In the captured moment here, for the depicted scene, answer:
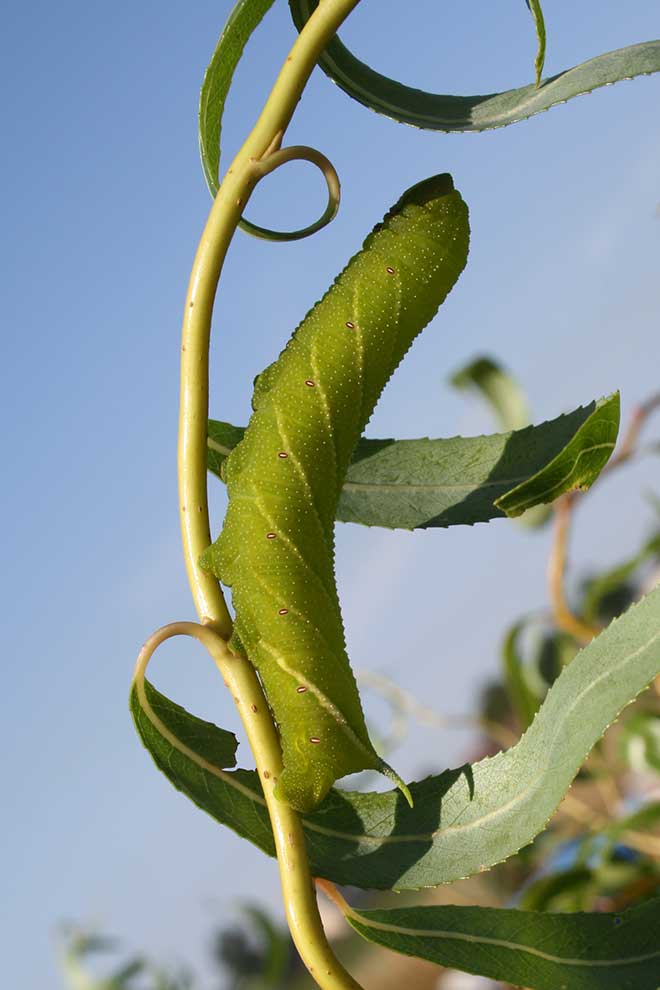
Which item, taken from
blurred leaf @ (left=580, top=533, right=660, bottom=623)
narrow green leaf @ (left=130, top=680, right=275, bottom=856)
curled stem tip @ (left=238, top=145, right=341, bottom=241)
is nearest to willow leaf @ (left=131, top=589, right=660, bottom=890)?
narrow green leaf @ (left=130, top=680, right=275, bottom=856)

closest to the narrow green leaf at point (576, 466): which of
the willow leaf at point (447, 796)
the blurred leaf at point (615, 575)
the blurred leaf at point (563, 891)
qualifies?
the willow leaf at point (447, 796)

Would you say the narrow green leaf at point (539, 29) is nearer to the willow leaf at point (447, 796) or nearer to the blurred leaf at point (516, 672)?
the willow leaf at point (447, 796)

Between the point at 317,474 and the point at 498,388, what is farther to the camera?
the point at 498,388

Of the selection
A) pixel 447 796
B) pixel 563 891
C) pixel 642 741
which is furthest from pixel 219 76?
pixel 642 741

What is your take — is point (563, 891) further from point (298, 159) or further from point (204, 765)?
point (298, 159)

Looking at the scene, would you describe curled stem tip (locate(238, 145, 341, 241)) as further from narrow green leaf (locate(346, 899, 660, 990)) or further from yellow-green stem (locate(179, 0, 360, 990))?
narrow green leaf (locate(346, 899, 660, 990))
